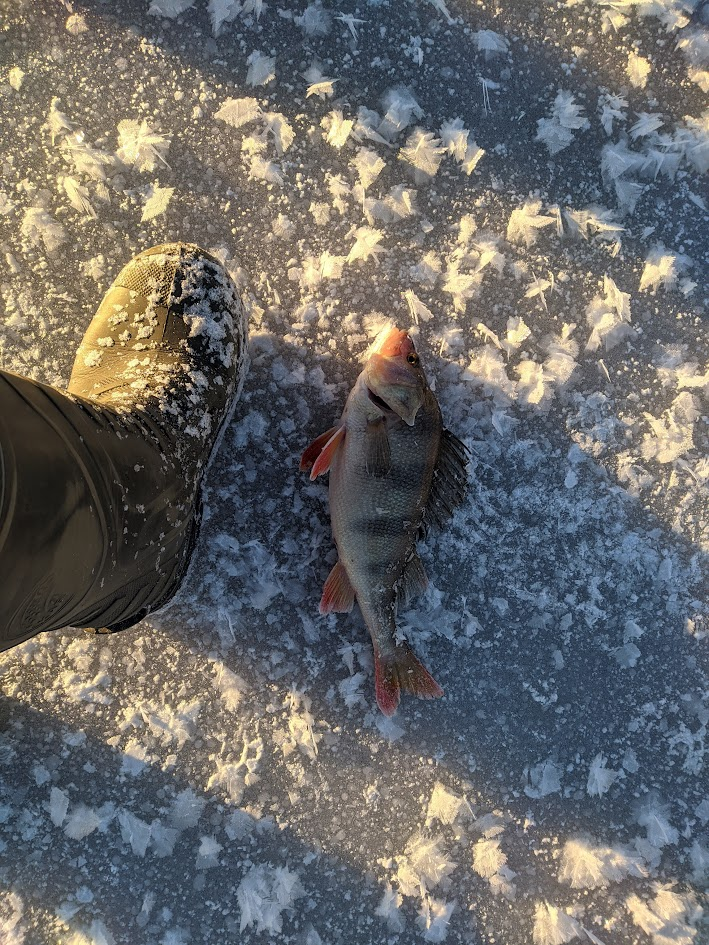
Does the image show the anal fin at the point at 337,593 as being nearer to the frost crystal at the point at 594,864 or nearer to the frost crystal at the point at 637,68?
the frost crystal at the point at 594,864

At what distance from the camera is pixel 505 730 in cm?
240

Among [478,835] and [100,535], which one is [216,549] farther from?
[478,835]

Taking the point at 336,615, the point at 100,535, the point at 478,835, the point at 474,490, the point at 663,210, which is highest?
the point at 663,210

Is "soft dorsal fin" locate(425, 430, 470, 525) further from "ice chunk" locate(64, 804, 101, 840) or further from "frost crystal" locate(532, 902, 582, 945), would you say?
"ice chunk" locate(64, 804, 101, 840)

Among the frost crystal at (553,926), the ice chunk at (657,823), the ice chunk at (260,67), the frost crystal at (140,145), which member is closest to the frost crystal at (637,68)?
the ice chunk at (260,67)

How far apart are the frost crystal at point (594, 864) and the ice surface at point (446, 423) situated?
1 centimetres

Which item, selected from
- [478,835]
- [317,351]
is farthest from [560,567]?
[317,351]

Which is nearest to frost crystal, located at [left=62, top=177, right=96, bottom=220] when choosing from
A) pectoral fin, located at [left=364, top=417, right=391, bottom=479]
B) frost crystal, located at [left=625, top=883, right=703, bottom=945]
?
pectoral fin, located at [left=364, top=417, right=391, bottom=479]

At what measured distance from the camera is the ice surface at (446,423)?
2.33 m

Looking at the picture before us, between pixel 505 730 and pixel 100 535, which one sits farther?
pixel 505 730

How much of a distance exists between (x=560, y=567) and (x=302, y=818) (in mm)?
1470

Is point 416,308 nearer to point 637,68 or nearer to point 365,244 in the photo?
point 365,244

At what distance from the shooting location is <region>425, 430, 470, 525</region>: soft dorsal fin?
85.7 inches

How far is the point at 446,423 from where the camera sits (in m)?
2.41
